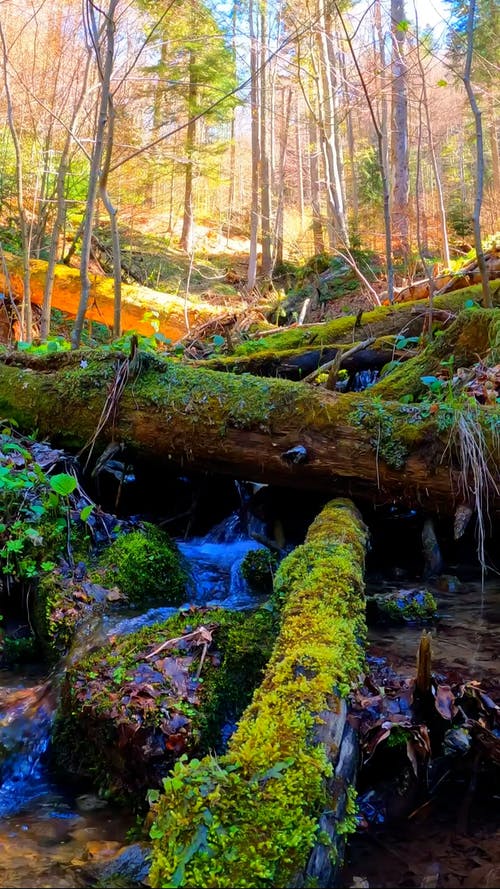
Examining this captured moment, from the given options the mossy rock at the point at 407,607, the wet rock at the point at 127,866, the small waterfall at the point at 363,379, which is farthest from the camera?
the small waterfall at the point at 363,379

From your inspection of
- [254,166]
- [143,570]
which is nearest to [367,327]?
[143,570]

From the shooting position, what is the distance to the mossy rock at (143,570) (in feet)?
14.0

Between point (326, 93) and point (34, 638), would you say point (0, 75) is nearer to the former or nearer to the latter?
point (326, 93)

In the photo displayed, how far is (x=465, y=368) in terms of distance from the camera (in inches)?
220

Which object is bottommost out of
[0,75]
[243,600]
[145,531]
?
[243,600]

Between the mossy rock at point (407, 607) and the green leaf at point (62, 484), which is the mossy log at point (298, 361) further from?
the mossy rock at point (407, 607)

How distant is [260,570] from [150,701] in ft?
6.99

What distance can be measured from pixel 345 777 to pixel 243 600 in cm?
262

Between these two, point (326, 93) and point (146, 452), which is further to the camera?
point (326, 93)

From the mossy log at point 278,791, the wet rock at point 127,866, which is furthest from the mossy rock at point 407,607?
the wet rock at point 127,866

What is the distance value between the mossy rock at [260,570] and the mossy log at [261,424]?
626 millimetres

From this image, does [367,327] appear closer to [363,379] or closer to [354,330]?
[354,330]

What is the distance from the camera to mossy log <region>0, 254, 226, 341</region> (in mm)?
14289

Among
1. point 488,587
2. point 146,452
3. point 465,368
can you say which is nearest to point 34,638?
point 146,452
